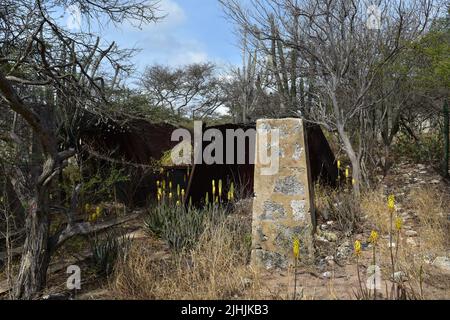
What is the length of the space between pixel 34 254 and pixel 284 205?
251 cm

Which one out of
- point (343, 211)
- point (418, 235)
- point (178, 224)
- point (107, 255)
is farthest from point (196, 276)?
point (418, 235)

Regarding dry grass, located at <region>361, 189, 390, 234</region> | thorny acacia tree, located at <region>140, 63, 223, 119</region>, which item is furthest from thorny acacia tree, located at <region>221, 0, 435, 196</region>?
thorny acacia tree, located at <region>140, 63, 223, 119</region>

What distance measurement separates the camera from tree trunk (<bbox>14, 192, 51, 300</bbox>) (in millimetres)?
3754

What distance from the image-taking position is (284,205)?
4.64 metres

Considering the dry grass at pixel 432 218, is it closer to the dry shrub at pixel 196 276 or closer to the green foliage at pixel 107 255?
the dry shrub at pixel 196 276

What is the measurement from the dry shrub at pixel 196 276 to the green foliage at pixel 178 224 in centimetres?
52

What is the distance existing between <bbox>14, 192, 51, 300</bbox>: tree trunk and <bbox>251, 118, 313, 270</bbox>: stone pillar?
208cm

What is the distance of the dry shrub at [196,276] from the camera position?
3548 mm

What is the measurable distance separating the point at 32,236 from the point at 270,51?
5.81 metres

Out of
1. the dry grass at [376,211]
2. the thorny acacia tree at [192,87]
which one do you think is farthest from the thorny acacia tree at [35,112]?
the thorny acacia tree at [192,87]

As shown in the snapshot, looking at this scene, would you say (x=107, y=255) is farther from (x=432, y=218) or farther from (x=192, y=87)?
(x=192, y=87)
